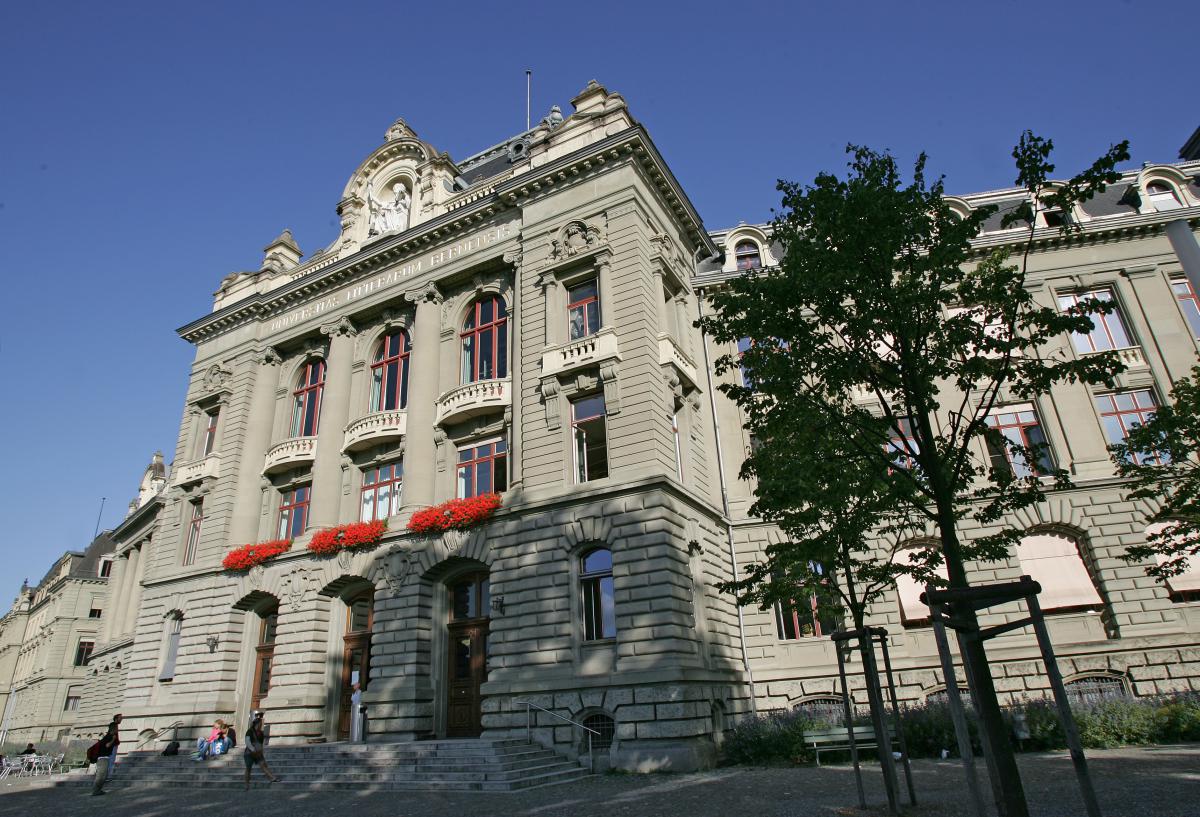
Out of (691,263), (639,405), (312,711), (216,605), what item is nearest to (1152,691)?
(639,405)

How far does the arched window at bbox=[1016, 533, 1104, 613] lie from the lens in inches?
944

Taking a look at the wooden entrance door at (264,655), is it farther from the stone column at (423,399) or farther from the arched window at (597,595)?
the arched window at (597,595)

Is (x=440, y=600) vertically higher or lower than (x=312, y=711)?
higher

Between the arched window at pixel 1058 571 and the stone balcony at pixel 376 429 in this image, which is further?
the stone balcony at pixel 376 429

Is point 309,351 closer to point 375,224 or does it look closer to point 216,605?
point 375,224

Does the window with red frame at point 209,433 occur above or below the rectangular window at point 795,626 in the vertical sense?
above

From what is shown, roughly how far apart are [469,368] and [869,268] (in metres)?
19.0

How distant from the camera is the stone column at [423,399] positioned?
26281 mm

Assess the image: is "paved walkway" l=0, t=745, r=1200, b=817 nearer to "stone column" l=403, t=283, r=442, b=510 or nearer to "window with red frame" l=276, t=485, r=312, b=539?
"stone column" l=403, t=283, r=442, b=510

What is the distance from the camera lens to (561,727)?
20.1 meters

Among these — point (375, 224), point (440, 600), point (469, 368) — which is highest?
point (375, 224)

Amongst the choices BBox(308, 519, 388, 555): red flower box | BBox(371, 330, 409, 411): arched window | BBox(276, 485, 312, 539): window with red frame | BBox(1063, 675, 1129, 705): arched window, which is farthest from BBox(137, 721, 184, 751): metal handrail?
BBox(1063, 675, 1129, 705): arched window

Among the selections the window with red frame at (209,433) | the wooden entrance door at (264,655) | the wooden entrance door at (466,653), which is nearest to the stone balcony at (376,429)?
the wooden entrance door at (466,653)

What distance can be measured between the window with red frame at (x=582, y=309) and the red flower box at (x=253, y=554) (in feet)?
47.1
